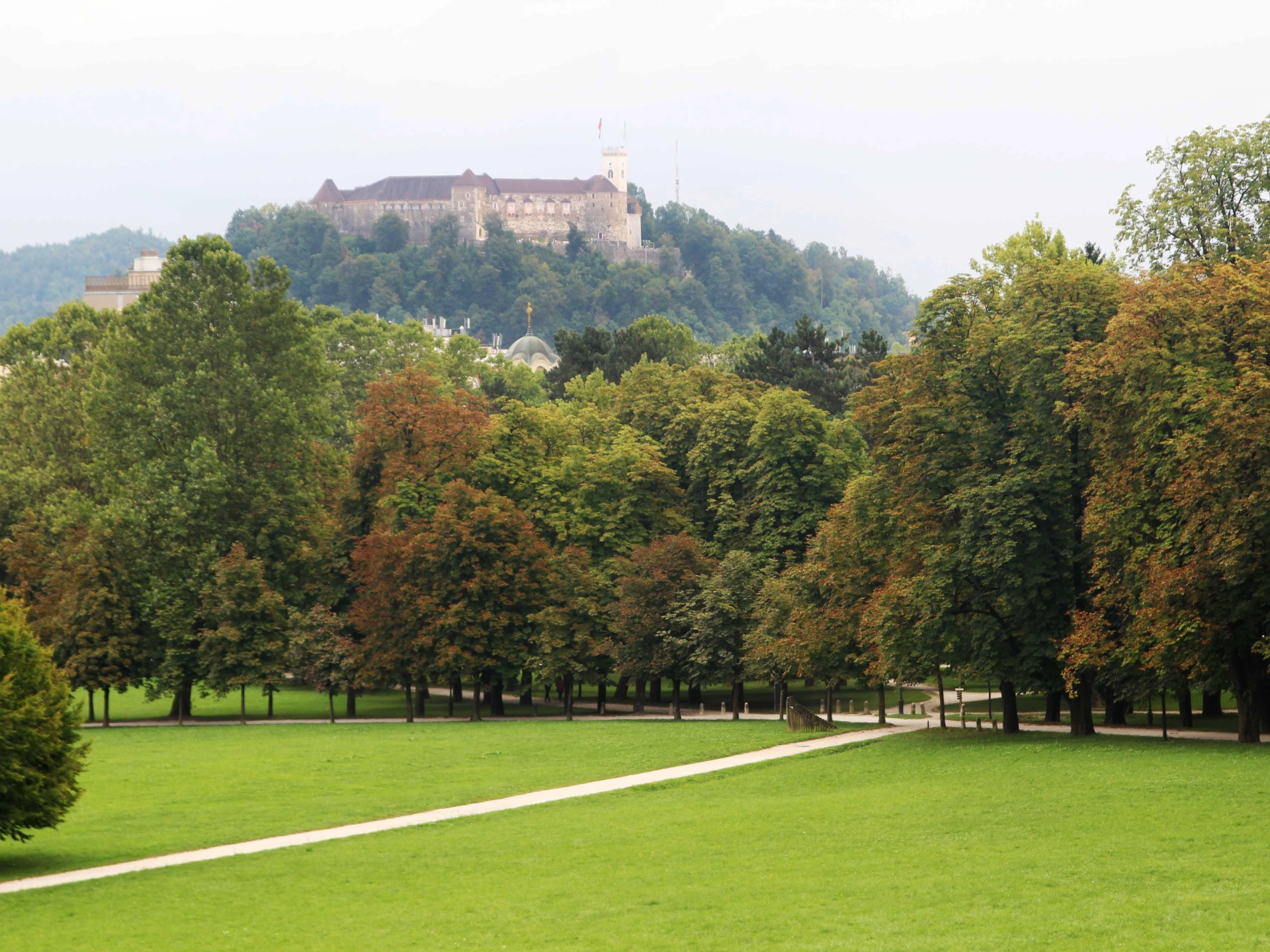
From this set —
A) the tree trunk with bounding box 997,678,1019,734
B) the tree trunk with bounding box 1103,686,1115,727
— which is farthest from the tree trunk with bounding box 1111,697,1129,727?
the tree trunk with bounding box 997,678,1019,734

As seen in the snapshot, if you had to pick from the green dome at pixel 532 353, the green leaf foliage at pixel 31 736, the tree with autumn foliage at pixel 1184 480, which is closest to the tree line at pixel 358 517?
the tree with autumn foliage at pixel 1184 480

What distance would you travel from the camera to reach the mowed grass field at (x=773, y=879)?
18.4 m

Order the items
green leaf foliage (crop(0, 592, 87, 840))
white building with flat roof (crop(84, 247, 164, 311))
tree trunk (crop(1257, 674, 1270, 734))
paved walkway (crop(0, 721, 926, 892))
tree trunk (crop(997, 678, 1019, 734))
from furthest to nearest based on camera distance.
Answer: white building with flat roof (crop(84, 247, 164, 311)) → tree trunk (crop(997, 678, 1019, 734)) → tree trunk (crop(1257, 674, 1270, 734)) → paved walkway (crop(0, 721, 926, 892)) → green leaf foliage (crop(0, 592, 87, 840))

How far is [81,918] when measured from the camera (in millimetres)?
20703

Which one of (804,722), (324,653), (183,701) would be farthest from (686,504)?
(183,701)

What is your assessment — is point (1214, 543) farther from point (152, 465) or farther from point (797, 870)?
point (152, 465)

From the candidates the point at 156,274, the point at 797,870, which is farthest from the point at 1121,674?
the point at 156,274

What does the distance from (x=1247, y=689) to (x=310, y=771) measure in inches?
960

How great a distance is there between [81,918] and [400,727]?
32155mm

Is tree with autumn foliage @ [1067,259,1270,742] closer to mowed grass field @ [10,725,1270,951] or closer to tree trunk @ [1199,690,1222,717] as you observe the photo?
mowed grass field @ [10,725,1270,951]

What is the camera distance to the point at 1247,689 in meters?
35.0

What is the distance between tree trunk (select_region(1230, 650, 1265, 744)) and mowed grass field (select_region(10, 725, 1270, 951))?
414 cm

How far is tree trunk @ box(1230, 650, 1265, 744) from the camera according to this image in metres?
34.9

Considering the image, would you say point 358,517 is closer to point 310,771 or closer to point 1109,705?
point 310,771
